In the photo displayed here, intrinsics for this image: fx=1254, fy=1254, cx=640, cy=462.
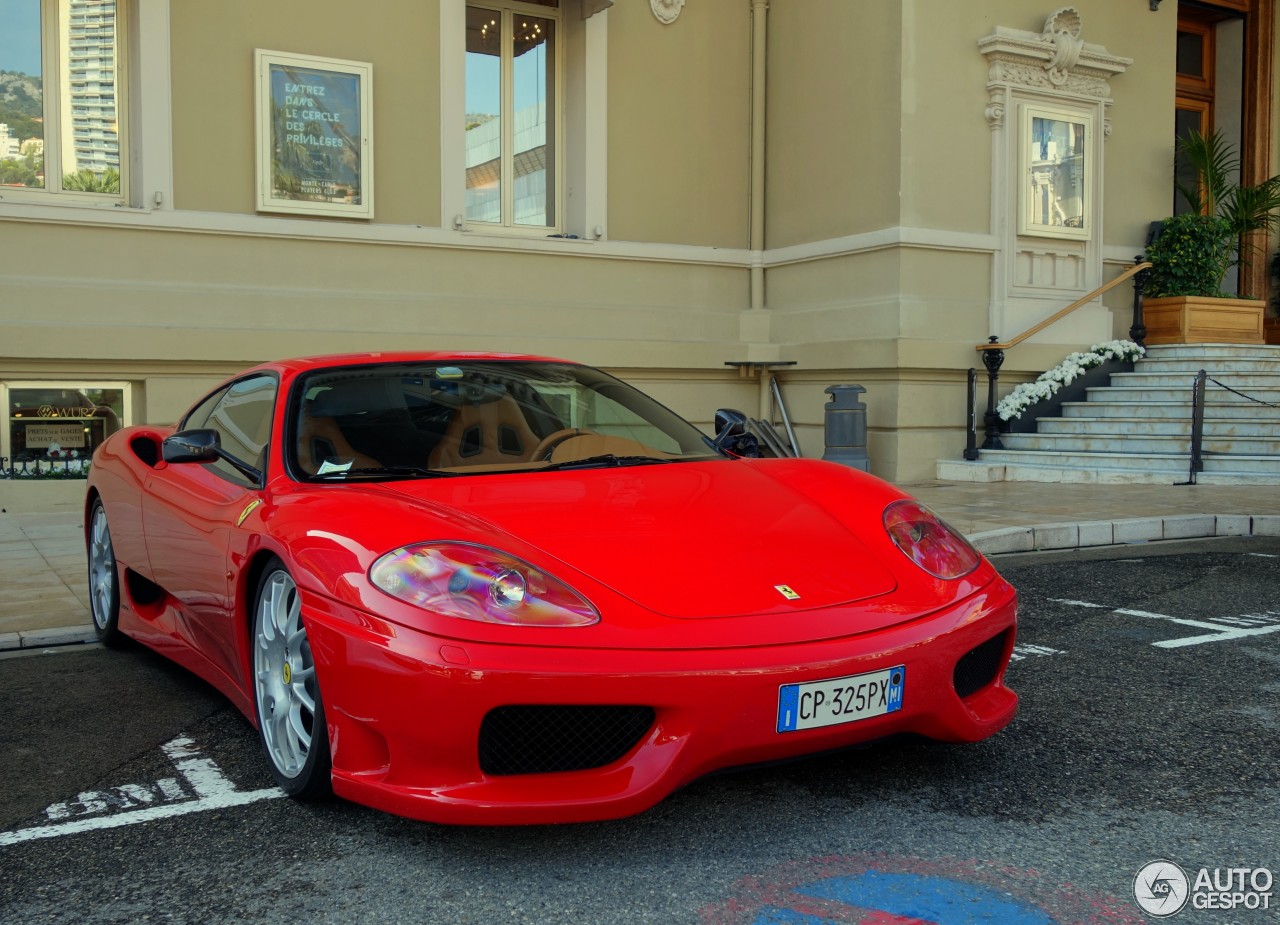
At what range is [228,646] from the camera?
11.8ft

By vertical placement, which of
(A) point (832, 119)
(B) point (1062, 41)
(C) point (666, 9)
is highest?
(C) point (666, 9)

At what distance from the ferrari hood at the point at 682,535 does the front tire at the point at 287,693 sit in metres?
0.44

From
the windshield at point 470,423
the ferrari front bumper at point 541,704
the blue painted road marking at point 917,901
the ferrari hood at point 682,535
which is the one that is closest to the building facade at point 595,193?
the windshield at point 470,423

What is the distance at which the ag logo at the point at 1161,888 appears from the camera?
8.19 ft

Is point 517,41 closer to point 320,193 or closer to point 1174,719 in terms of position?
point 320,193

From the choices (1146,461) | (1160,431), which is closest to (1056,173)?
(1160,431)

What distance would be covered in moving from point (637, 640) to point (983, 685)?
107cm

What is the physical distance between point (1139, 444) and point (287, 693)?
10.2 meters

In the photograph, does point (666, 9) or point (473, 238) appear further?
point (666, 9)

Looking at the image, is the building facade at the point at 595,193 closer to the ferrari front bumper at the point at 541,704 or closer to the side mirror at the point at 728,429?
the side mirror at the point at 728,429

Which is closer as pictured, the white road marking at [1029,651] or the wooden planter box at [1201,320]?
the white road marking at [1029,651]

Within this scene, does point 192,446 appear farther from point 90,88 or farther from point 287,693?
point 90,88

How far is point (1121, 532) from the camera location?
852 centimetres

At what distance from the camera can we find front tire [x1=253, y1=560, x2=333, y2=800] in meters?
3.02
